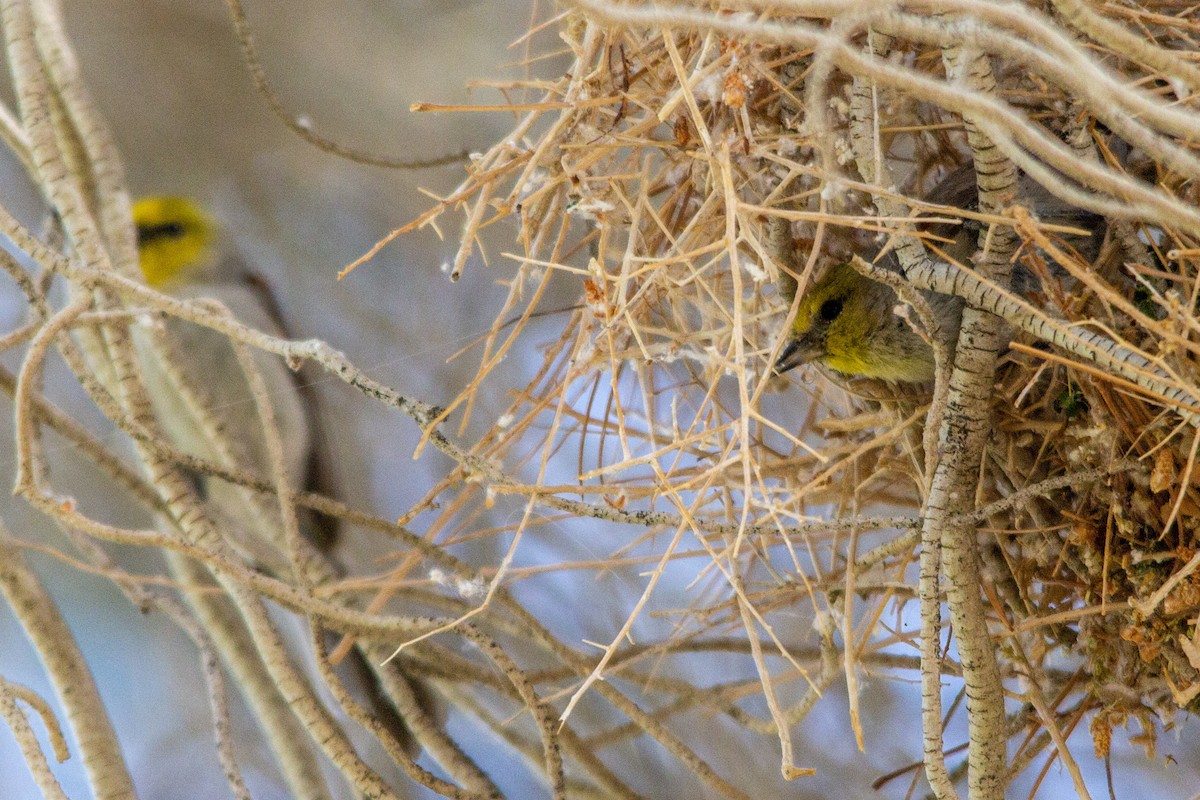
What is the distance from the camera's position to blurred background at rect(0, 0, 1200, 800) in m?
1.92

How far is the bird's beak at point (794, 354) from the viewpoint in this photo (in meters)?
1.15

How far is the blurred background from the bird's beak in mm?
752

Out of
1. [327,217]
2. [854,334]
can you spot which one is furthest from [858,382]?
[327,217]

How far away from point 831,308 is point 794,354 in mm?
62

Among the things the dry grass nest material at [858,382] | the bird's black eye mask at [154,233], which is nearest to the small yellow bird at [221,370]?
the bird's black eye mask at [154,233]

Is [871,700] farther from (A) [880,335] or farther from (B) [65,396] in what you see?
(B) [65,396]

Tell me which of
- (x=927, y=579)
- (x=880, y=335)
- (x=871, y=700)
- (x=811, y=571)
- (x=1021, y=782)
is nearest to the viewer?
(x=927, y=579)

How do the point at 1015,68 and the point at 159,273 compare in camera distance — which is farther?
the point at 159,273

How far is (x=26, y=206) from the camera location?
213 centimetres

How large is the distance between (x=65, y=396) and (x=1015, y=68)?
181cm

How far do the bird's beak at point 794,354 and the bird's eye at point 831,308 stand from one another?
0.12ft

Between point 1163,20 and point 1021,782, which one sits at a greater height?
point 1163,20

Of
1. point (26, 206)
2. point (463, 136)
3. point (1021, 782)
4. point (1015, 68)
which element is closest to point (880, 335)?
point (1015, 68)

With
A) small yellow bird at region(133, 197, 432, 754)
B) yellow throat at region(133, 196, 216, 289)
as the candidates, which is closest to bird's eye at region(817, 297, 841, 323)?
small yellow bird at region(133, 197, 432, 754)
